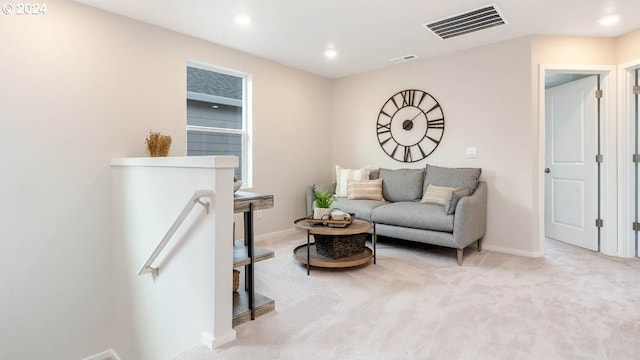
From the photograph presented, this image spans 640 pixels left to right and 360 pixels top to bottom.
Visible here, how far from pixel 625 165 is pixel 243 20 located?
13.7ft

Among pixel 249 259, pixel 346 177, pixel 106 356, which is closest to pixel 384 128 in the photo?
pixel 346 177

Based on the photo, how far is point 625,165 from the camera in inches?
138

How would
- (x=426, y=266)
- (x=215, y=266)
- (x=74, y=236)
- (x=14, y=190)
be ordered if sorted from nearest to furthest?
(x=215, y=266), (x=14, y=190), (x=74, y=236), (x=426, y=266)

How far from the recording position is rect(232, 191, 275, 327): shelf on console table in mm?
2137

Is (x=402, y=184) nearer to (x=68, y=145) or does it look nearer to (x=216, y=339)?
(x=216, y=339)

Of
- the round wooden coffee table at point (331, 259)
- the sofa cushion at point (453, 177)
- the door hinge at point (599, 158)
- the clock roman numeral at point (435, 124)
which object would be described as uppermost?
the clock roman numeral at point (435, 124)

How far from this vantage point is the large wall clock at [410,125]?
4367 mm

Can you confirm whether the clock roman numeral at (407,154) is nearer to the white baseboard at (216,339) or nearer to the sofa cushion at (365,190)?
the sofa cushion at (365,190)

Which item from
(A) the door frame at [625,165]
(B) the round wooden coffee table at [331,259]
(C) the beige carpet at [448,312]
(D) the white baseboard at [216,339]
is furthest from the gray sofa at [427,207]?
(D) the white baseboard at [216,339]

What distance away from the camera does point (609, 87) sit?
3.60 m

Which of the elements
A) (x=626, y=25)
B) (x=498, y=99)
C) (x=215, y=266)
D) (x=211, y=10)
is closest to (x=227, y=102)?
(x=211, y=10)

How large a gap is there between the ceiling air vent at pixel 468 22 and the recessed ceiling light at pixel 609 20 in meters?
0.88

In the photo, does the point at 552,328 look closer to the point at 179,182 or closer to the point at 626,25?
the point at 179,182

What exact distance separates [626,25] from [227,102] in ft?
14.0
